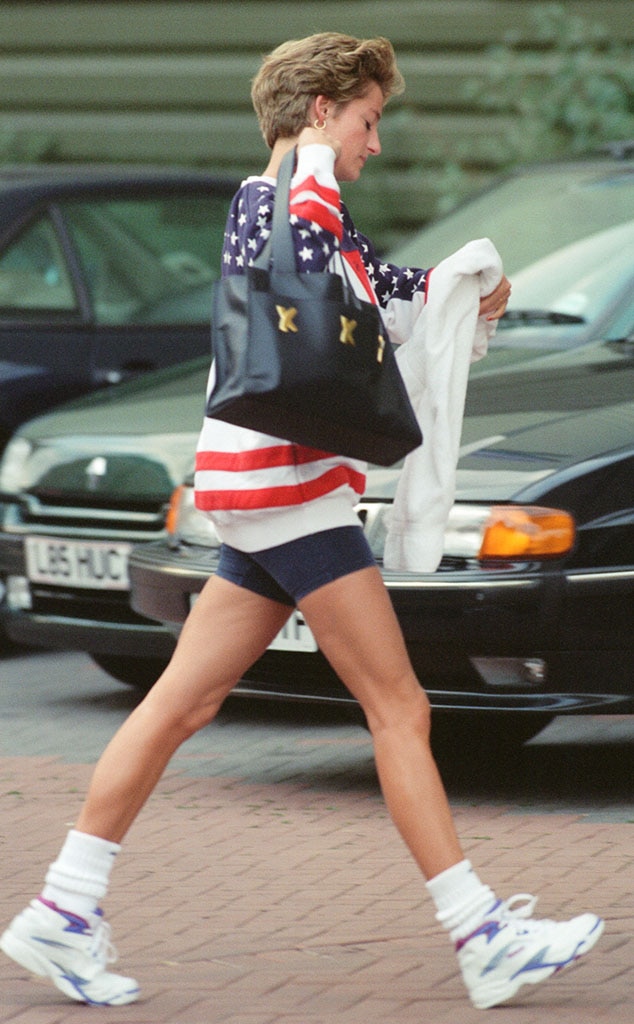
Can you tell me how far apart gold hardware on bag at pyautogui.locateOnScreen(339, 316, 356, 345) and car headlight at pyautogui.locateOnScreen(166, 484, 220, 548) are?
218 cm

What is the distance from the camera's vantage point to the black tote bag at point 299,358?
3693 millimetres

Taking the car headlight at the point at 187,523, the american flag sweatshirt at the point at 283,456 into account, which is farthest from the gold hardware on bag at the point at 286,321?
the car headlight at the point at 187,523

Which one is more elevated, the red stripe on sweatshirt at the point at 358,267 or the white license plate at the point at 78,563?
the red stripe on sweatshirt at the point at 358,267

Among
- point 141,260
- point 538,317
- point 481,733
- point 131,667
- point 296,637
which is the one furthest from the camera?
point 141,260

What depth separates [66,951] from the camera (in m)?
4.00

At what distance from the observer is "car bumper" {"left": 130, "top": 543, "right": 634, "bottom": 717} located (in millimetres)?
5195

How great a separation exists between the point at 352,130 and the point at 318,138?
7 centimetres

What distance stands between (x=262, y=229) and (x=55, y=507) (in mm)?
3582

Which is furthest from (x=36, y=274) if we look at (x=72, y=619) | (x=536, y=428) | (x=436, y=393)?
(x=436, y=393)

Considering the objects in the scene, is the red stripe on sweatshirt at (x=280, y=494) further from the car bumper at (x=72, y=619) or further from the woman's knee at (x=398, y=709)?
the car bumper at (x=72, y=619)

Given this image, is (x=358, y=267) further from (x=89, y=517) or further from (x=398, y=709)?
(x=89, y=517)

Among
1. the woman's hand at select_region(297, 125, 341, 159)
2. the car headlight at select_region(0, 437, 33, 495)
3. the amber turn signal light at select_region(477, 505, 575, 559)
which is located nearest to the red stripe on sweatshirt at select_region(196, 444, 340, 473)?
the woman's hand at select_region(297, 125, 341, 159)

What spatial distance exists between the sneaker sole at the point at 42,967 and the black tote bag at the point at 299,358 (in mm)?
1068

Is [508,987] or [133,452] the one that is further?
[133,452]
